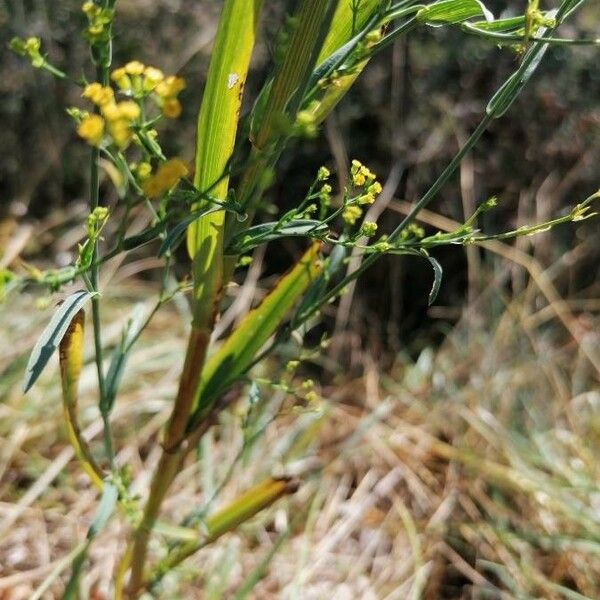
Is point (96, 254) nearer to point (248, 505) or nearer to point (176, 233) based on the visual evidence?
point (176, 233)

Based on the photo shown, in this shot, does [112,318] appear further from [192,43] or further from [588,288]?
[588,288]

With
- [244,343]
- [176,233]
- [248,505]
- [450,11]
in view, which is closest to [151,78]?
[176,233]

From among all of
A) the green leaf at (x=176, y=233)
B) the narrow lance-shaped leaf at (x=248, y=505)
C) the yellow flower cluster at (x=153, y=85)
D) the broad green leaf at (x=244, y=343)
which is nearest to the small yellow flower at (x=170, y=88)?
the yellow flower cluster at (x=153, y=85)

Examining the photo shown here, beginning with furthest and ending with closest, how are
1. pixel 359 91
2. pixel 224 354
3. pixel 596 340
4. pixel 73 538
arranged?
1. pixel 359 91
2. pixel 596 340
3. pixel 73 538
4. pixel 224 354

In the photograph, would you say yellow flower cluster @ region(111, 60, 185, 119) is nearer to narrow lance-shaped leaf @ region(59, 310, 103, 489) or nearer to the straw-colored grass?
narrow lance-shaped leaf @ region(59, 310, 103, 489)

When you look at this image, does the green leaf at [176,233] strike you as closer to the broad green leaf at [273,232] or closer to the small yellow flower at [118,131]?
the broad green leaf at [273,232]

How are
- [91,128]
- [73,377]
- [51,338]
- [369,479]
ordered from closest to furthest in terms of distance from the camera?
[91,128]
[51,338]
[73,377]
[369,479]

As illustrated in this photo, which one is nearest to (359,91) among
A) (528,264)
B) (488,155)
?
(488,155)
